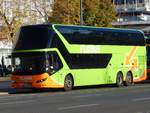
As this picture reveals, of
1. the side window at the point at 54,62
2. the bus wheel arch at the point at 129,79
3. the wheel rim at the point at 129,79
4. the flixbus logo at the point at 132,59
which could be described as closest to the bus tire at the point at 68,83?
the side window at the point at 54,62

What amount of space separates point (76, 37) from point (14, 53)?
12.7 feet

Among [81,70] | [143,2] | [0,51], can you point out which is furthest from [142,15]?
[81,70]

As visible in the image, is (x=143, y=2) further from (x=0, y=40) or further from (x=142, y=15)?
(x=0, y=40)

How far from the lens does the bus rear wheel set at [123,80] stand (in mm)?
38934

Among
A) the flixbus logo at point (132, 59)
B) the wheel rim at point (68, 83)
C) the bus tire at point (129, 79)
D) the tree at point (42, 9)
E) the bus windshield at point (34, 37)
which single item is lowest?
the bus tire at point (129, 79)

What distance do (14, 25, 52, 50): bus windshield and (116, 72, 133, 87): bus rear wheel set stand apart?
7.78 meters

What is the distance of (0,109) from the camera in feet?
67.1

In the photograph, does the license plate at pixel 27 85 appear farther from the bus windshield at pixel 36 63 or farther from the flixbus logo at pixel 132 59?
the flixbus logo at pixel 132 59

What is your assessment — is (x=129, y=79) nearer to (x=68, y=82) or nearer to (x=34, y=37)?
(x=68, y=82)

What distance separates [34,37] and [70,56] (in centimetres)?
254

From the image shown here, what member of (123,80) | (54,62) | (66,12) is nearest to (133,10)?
(66,12)

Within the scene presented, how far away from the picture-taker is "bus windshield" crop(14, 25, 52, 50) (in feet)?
107

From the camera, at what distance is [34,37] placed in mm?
33094

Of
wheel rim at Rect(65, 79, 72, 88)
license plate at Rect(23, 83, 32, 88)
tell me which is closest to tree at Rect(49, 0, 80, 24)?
wheel rim at Rect(65, 79, 72, 88)
